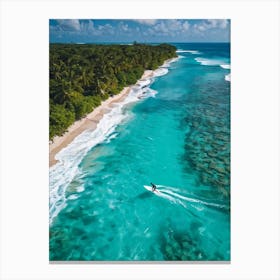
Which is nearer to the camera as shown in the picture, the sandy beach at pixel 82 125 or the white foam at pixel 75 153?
the white foam at pixel 75 153

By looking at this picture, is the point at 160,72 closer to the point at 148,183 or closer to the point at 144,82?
the point at 144,82

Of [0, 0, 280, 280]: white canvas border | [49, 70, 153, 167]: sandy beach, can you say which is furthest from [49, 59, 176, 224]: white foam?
[0, 0, 280, 280]: white canvas border

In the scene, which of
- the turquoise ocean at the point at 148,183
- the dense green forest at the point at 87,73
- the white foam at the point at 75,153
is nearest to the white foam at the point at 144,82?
the dense green forest at the point at 87,73
